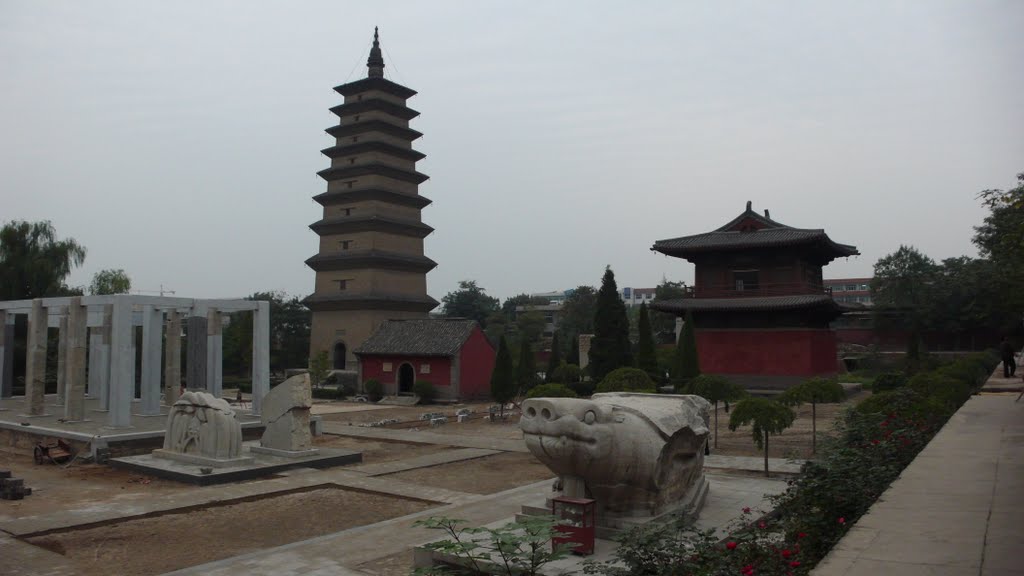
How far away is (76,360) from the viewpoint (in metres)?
17.2

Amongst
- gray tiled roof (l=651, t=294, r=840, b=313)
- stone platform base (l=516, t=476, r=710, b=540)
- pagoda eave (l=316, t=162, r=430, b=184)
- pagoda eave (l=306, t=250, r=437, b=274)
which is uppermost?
pagoda eave (l=316, t=162, r=430, b=184)

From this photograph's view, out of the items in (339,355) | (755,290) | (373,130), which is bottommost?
(339,355)

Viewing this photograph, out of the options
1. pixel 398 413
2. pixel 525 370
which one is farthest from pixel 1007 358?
pixel 398 413

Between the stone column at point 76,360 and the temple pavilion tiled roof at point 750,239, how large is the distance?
76.6ft

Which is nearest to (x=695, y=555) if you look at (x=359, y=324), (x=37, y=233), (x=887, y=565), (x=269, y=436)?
(x=887, y=565)

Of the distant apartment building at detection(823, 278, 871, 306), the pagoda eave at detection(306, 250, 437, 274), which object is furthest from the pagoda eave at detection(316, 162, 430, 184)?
the distant apartment building at detection(823, 278, 871, 306)

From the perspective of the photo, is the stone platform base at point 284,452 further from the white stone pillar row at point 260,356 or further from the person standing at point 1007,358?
the person standing at point 1007,358

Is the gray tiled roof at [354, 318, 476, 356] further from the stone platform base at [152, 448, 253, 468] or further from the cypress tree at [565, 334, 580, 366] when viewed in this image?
the stone platform base at [152, 448, 253, 468]

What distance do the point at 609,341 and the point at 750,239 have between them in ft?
28.7

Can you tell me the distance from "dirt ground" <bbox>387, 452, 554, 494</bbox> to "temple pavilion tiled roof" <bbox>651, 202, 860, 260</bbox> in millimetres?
18583

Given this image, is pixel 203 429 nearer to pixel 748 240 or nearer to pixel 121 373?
pixel 121 373

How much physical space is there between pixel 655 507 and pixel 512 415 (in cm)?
1728

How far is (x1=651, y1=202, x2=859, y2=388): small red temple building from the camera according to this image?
29.1m

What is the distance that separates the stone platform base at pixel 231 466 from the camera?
12.5 metres
